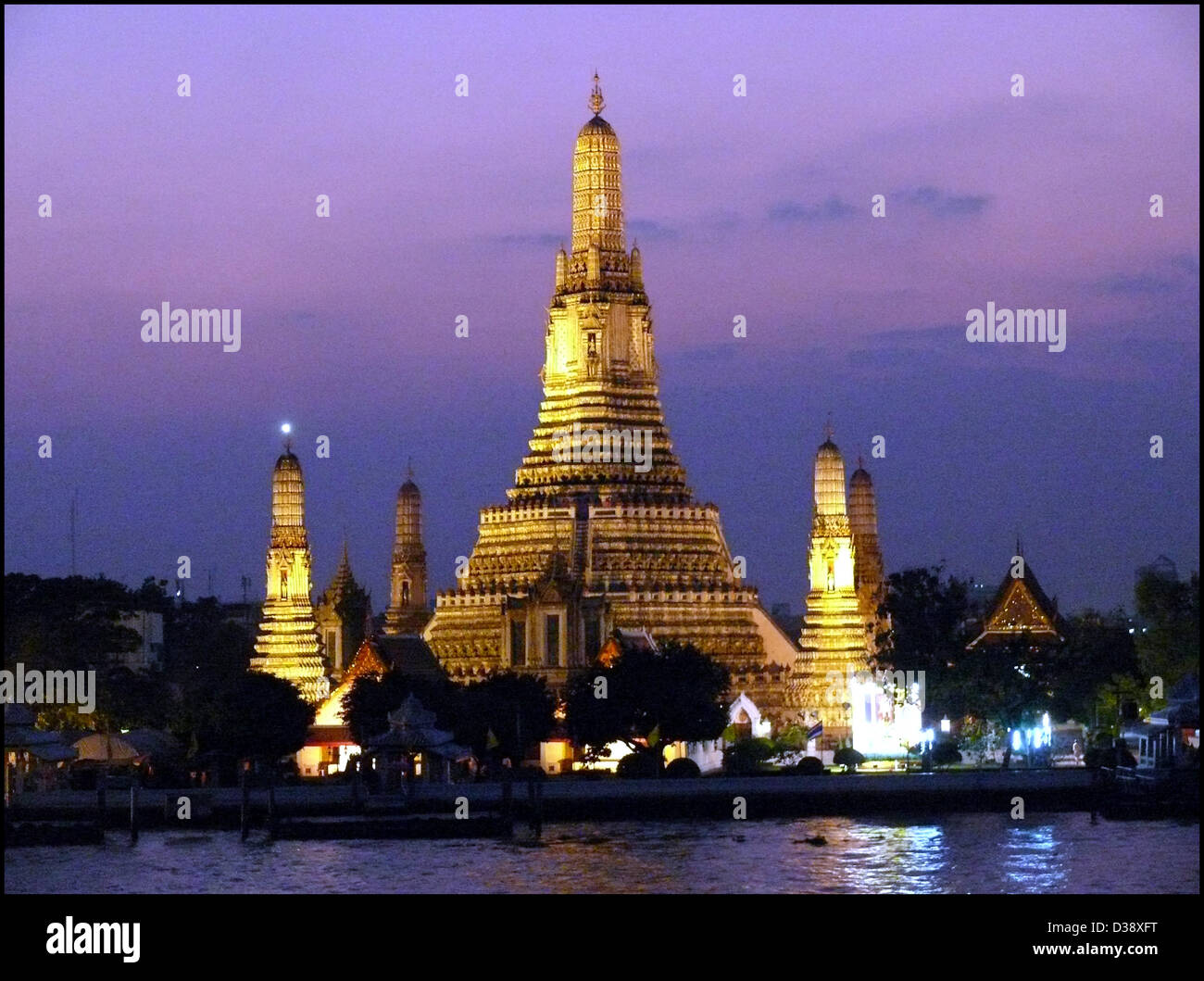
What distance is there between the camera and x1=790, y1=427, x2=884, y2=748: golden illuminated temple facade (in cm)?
11838

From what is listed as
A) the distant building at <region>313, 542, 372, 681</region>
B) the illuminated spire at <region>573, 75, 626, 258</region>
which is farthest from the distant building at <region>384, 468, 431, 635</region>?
the illuminated spire at <region>573, 75, 626, 258</region>

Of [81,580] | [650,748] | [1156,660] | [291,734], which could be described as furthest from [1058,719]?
[81,580]

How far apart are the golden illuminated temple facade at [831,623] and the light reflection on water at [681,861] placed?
21.8 meters

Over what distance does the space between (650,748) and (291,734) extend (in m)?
11.2

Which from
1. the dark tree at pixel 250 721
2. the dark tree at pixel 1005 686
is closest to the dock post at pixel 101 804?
the dark tree at pixel 250 721

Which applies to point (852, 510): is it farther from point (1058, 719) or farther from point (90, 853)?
point (90, 853)

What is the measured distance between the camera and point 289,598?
122625 millimetres

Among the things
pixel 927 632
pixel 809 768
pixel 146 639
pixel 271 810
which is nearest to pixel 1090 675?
pixel 927 632

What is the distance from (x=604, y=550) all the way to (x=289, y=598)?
11351 millimetres

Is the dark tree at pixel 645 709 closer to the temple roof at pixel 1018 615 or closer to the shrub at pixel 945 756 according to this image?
the shrub at pixel 945 756

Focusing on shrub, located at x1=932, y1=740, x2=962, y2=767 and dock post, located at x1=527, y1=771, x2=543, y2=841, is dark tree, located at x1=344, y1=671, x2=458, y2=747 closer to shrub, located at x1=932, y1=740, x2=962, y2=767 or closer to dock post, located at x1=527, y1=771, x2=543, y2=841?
dock post, located at x1=527, y1=771, x2=543, y2=841

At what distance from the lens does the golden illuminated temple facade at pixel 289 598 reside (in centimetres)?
12169

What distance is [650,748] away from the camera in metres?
107
